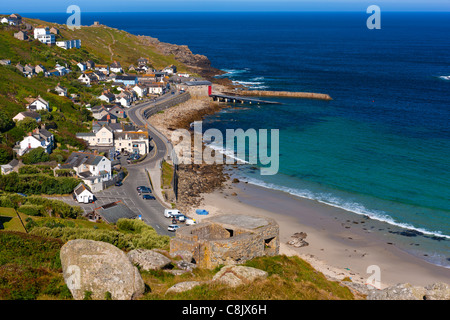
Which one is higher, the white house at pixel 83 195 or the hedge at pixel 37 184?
the hedge at pixel 37 184

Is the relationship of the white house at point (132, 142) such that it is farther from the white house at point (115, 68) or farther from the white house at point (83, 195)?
the white house at point (115, 68)

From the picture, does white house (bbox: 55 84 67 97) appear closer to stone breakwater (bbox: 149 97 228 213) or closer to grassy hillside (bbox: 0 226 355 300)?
stone breakwater (bbox: 149 97 228 213)

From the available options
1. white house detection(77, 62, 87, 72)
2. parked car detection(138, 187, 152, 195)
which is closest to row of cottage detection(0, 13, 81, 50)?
white house detection(77, 62, 87, 72)

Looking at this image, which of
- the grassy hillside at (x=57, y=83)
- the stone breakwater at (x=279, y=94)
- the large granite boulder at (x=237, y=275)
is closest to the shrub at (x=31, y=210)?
the grassy hillside at (x=57, y=83)

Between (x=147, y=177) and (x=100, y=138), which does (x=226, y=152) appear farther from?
(x=100, y=138)

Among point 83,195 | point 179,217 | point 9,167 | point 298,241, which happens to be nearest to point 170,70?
point 9,167
